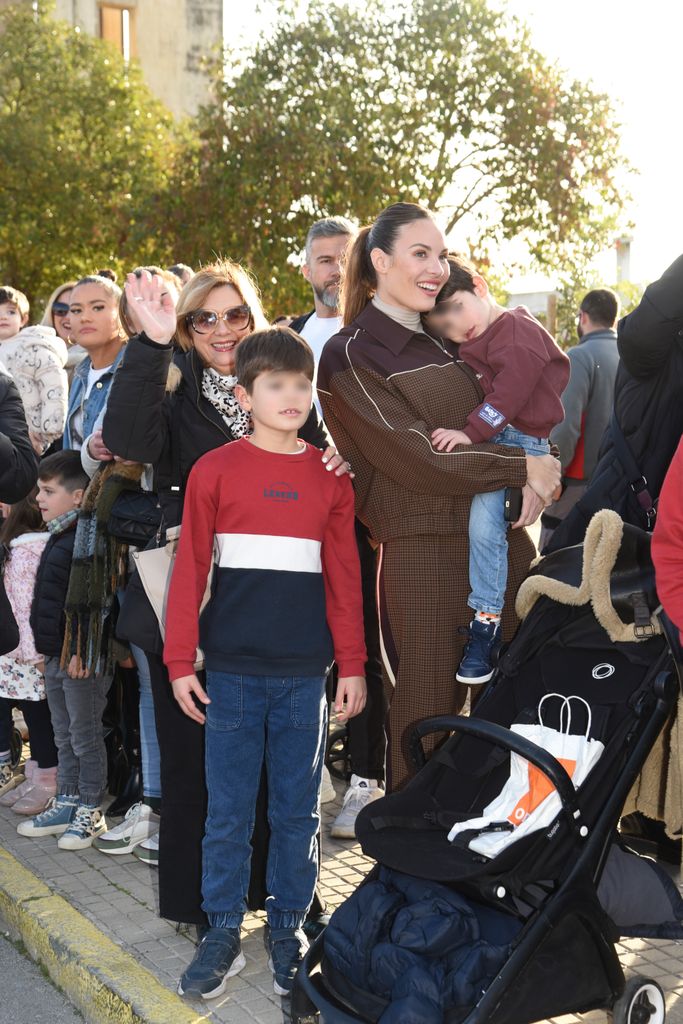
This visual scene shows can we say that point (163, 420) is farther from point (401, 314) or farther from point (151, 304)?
point (401, 314)

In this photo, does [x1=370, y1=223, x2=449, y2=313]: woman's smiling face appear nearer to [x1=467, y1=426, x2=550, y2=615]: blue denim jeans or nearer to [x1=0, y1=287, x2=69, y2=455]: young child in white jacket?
[x1=467, y1=426, x2=550, y2=615]: blue denim jeans

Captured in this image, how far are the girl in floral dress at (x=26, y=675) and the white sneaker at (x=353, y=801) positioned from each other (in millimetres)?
1403

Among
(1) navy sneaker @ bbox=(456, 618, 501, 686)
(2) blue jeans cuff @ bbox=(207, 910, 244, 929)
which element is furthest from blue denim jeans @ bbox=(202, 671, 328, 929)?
(1) navy sneaker @ bbox=(456, 618, 501, 686)

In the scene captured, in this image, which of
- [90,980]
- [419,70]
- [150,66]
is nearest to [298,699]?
[90,980]

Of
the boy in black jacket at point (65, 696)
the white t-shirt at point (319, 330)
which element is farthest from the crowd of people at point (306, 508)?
the white t-shirt at point (319, 330)

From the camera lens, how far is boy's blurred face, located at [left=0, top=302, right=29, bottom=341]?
7.47 metres

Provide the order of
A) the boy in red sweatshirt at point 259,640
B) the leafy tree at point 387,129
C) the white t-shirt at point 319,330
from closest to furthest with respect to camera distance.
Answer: the boy in red sweatshirt at point 259,640
the white t-shirt at point 319,330
the leafy tree at point 387,129

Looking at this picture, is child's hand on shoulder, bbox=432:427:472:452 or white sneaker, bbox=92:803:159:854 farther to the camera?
white sneaker, bbox=92:803:159:854

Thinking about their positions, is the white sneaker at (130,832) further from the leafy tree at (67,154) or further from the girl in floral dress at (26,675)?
the leafy tree at (67,154)

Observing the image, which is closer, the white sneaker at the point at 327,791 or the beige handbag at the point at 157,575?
the beige handbag at the point at 157,575

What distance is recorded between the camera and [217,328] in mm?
4180

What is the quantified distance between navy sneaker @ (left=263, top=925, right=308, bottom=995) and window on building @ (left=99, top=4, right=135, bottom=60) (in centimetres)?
3804

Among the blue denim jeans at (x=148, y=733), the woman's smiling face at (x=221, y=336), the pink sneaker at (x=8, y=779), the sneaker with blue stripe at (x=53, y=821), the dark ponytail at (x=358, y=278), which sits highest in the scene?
the dark ponytail at (x=358, y=278)

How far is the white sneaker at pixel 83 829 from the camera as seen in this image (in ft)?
16.3
